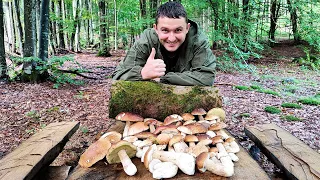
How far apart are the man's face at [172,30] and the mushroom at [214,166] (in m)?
1.48

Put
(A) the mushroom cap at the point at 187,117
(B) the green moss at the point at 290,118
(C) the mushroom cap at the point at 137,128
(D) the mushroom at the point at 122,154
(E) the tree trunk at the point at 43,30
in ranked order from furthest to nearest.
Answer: (E) the tree trunk at the point at 43,30 < (B) the green moss at the point at 290,118 < (A) the mushroom cap at the point at 187,117 < (C) the mushroom cap at the point at 137,128 < (D) the mushroom at the point at 122,154

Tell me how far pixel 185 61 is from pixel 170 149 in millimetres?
1484

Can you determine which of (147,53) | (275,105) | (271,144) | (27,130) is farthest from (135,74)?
(275,105)

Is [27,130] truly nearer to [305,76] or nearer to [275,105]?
[275,105]

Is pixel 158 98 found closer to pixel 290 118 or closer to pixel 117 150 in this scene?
pixel 117 150

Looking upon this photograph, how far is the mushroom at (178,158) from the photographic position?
149cm

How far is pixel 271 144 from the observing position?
2258 millimetres

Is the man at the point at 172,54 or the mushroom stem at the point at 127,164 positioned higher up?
the man at the point at 172,54

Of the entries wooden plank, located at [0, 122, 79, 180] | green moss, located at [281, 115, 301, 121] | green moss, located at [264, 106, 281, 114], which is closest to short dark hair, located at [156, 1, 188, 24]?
wooden plank, located at [0, 122, 79, 180]

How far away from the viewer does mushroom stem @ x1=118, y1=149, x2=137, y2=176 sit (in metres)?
1.54

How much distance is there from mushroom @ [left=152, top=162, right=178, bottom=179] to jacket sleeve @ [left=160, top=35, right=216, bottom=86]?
1.25 m

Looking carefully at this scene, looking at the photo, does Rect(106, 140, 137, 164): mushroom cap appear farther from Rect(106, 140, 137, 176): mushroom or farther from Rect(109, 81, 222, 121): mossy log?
Rect(109, 81, 222, 121): mossy log

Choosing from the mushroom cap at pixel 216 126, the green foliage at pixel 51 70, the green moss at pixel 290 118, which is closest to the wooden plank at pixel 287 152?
the mushroom cap at pixel 216 126

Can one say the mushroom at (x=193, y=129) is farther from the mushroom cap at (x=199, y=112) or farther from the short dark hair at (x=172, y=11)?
the short dark hair at (x=172, y=11)
